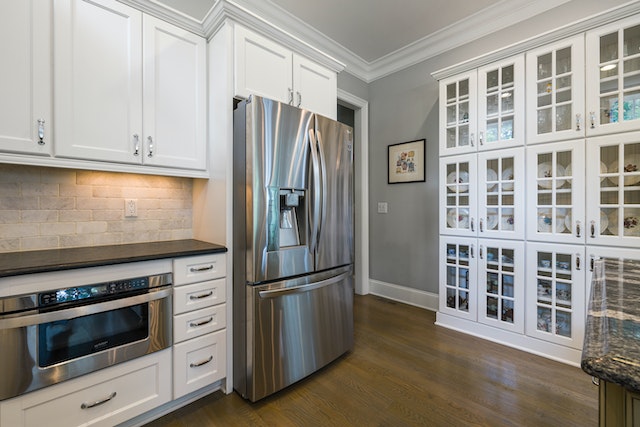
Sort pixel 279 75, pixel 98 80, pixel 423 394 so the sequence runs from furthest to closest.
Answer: pixel 279 75 < pixel 423 394 < pixel 98 80

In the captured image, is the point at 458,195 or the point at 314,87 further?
the point at 458,195

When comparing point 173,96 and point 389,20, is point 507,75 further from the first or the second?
point 173,96

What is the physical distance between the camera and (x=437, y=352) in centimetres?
225

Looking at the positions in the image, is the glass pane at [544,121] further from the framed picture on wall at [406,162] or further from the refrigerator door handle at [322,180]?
the refrigerator door handle at [322,180]

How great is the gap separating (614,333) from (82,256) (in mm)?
2021

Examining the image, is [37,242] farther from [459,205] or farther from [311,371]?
[459,205]

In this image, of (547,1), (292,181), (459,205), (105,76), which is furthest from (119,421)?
(547,1)

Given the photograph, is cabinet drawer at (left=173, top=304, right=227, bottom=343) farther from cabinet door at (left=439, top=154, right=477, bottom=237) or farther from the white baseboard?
the white baseboard

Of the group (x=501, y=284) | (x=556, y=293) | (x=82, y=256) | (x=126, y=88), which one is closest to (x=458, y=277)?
(x=501, y=284)

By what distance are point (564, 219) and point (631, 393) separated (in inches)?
83.2

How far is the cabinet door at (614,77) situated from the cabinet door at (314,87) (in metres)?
1.86

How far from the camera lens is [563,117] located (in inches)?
82.9

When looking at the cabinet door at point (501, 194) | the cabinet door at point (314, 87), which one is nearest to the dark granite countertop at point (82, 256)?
the cabinet door at point (314, 87)

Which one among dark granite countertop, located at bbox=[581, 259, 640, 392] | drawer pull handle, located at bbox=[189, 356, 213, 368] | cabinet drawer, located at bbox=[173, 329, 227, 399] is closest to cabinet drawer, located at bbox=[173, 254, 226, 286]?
cabinet drawer, located at bbox=[173, 329, 227, 399]
